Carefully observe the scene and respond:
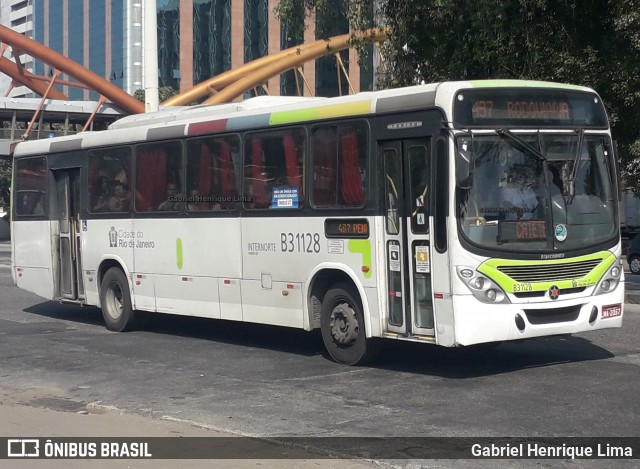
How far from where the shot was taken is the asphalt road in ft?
29.2

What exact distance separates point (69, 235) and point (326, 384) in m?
7.82

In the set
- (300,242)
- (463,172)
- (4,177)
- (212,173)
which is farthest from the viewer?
(4,177)

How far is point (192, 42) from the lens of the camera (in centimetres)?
11081

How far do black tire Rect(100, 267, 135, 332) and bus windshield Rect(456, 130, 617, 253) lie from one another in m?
7.08

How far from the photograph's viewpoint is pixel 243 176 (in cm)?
1354

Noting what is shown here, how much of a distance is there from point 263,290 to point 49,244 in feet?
19.2

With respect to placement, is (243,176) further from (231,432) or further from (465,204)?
(231,432)

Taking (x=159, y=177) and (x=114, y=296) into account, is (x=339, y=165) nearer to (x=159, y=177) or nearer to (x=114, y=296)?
(x=159, y=177)

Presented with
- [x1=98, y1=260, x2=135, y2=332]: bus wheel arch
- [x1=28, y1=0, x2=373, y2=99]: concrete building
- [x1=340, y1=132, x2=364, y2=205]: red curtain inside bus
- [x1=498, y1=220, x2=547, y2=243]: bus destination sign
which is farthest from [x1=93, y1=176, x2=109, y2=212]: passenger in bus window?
[x1=28, y1=0, x2=373, y2=99]: concrete building

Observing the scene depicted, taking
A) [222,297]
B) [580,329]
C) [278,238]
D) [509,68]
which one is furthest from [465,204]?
[509,68]

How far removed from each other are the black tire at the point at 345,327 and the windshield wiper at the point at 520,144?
8.09 ft

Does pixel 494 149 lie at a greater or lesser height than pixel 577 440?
greater

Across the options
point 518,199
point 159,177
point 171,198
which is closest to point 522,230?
point 518,199

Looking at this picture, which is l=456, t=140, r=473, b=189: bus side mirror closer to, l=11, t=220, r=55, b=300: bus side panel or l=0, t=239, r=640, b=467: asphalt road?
l=0, t=239, r=640, b=467: asphalt road
